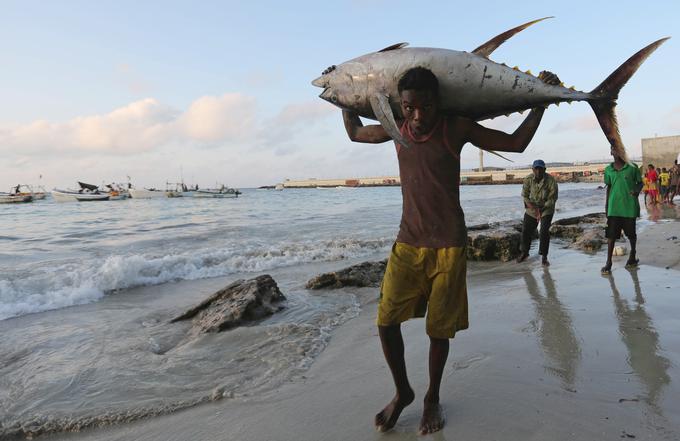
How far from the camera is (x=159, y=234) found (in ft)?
53.1

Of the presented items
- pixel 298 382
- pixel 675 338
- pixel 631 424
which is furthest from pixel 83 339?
pixel 675 338

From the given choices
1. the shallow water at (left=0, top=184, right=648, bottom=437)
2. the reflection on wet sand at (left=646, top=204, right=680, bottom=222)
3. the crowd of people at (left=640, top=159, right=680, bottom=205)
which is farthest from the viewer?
the crowd of people at (left=640, top=159, right=680, bottom=205)

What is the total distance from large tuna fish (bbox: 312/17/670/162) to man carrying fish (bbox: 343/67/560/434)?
0.07m

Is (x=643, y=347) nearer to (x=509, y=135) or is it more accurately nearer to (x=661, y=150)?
(x=509, y=135)

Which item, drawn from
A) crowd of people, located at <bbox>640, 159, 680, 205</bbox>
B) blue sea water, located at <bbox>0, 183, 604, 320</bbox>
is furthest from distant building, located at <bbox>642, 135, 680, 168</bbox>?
blue sea water, located at <bbox>0, 183, 604, 320</bbox>

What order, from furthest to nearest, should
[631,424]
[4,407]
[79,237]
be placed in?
[79,237]
[4,407]
[631,424]

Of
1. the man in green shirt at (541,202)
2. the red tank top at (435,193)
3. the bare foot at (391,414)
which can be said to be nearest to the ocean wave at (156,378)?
the bare foot at (391,414)

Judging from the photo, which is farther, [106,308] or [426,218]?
[106,308]

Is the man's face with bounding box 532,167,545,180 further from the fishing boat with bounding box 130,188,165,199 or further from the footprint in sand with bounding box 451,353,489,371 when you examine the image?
the fishing boat with bounding box 130,188,165,199

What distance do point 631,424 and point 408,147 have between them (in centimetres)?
172

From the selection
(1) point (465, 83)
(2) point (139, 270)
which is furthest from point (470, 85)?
(2) point (139, 270)

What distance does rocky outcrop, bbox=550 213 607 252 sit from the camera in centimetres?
813

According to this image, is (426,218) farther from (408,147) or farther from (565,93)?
(565,93)

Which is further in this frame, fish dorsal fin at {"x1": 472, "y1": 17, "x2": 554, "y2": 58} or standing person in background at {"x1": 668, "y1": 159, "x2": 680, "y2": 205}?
standing person in background at {"x1": 668, "y1": 159, "x2": 680, "y2": 205}
